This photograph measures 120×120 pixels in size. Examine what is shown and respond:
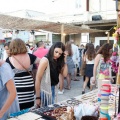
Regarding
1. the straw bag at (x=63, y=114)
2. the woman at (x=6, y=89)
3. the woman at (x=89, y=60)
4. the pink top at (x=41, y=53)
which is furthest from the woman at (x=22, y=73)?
the woman at (x=89, y=60)

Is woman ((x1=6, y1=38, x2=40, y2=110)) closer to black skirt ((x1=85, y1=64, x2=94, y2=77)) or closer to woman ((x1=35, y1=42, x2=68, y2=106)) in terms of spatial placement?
woman ((x1=35, y1=42, x2=68, y2=106))

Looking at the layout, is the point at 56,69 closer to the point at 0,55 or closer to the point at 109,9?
the point at 0,55

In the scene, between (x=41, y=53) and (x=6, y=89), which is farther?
(x=41, y=53)

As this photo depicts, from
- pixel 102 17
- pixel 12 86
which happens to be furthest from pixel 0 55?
pixel 102 17

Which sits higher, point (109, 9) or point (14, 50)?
point (109, 9)

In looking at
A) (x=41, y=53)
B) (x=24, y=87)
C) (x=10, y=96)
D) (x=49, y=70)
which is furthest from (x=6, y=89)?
(x=41, y=53)

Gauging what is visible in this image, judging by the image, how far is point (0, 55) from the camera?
7.09 metres

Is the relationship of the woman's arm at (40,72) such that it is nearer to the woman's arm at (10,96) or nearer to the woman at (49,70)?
the woman at (49,70)

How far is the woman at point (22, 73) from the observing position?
101 inches

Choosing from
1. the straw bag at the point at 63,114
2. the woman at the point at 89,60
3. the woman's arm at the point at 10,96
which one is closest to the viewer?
the straw bag at the point at 63,114

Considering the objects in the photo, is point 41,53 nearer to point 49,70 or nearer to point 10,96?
point 49,70

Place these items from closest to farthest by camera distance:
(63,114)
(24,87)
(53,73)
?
(63,114) < (24,87) < (53,73)

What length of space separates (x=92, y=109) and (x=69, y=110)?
0.19 metres

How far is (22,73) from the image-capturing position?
260 cm
